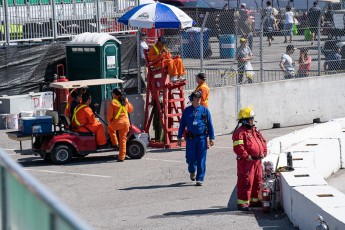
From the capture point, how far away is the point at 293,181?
39.4 feet

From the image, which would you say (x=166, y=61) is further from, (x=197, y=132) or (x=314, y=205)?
(x=314, y=205)

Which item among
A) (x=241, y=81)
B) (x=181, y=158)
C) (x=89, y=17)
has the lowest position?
(x=181, y=158)

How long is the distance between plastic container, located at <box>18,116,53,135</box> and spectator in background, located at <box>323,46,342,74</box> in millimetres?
9688

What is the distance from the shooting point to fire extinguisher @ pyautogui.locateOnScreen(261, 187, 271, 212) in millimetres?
12266

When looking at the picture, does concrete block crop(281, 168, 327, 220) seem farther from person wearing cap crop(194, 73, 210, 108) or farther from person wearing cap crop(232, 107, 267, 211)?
person wearing cap crop(194, 73, 210, 108)

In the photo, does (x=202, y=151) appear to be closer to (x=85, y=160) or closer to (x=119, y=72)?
(x=85, y=160)

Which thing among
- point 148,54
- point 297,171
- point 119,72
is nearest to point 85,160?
point 148,54

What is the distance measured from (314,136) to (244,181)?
4460 millimetres

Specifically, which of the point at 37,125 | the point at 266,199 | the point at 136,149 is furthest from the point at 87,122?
the point at 266,199

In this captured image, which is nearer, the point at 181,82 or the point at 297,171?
the point at 297,171

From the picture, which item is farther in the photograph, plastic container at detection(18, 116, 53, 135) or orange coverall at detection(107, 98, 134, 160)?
orange coverall at detection(107, 98, 134, 160)

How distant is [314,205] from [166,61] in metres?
7.89

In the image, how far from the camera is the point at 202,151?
14.1 m

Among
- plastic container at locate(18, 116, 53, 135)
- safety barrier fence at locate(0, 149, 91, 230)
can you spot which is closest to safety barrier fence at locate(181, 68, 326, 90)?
plastic container at locate(18, 116, 53, 135)
